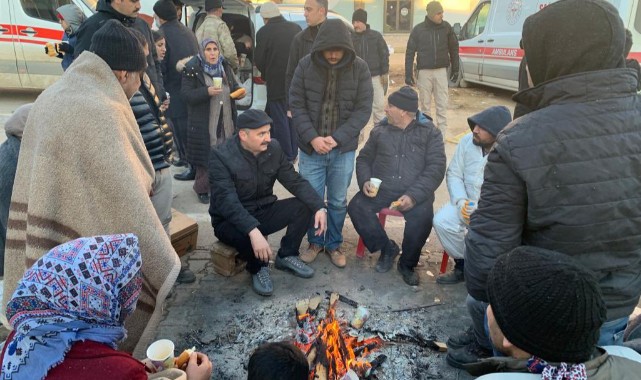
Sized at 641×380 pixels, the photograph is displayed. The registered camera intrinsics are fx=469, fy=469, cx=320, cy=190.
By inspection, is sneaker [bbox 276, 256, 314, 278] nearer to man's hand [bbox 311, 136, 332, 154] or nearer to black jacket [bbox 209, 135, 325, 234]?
black jacket [bbox 209, 135, 325, 234]

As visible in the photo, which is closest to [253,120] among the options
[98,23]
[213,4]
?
[98,23]

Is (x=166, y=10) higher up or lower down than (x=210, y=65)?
higher up

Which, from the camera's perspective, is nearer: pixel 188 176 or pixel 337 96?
pixel 337 96

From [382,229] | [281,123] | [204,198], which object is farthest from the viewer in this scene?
[281,123]

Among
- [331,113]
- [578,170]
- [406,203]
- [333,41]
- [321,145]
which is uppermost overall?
[333,41]

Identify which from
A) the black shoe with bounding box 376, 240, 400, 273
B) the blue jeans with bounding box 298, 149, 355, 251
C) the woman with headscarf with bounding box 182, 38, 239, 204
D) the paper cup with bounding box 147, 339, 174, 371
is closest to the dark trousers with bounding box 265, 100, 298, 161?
the woman with headscarf with bounding box 182, 38, 239, 204

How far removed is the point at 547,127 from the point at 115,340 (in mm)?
1914

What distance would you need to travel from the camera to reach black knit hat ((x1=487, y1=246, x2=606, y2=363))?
1.41 meters

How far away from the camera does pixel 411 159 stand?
440cm

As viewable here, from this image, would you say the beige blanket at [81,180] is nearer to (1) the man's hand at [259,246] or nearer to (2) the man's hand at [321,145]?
(1) the man's hand at [259,246]

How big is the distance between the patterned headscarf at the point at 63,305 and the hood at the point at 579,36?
6.24 feet

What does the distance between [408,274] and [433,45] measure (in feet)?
16.8

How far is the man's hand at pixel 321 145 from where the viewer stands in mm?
4230

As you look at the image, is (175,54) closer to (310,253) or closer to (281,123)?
(281,123)
